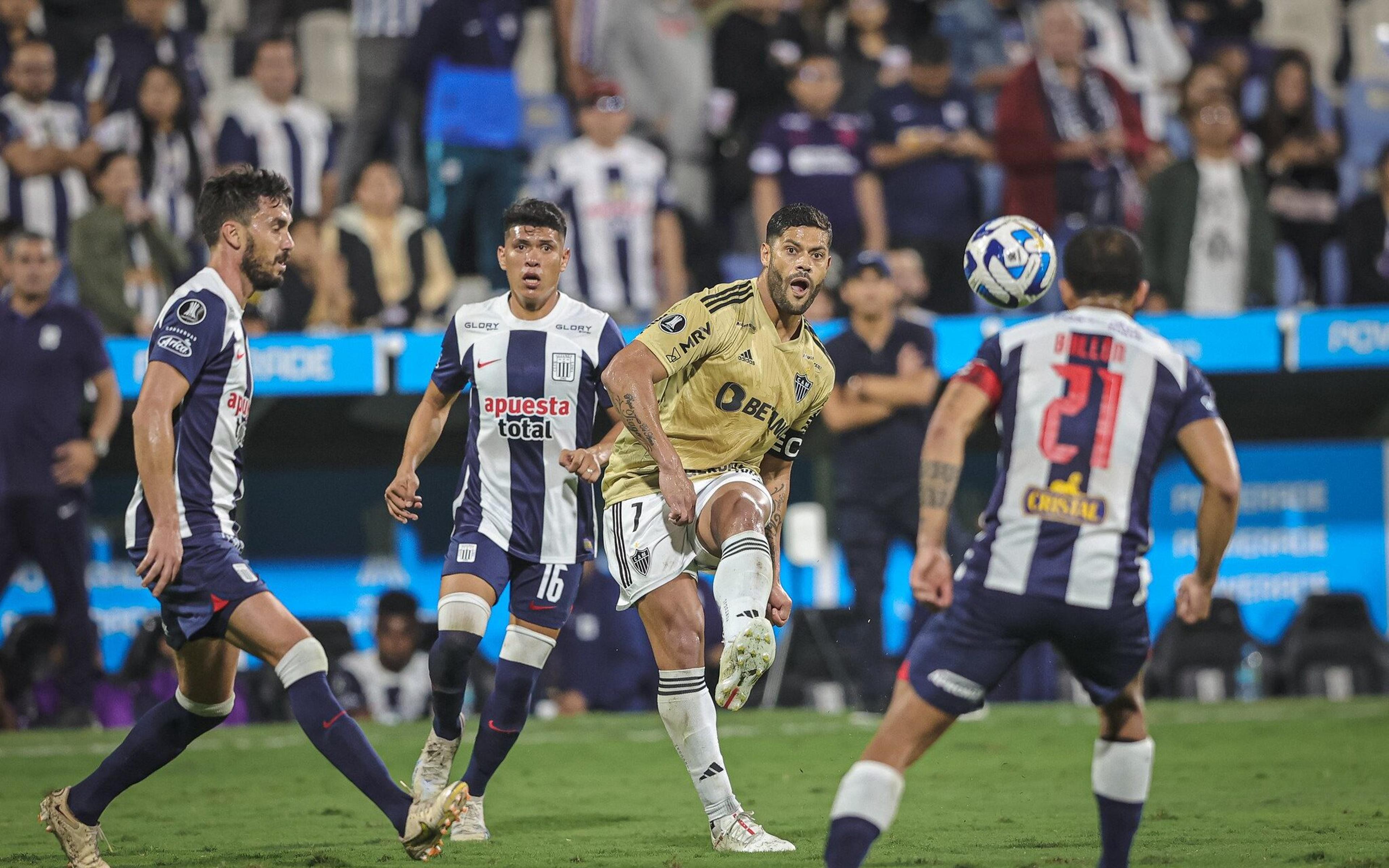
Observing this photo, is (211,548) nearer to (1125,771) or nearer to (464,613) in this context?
(464,613)

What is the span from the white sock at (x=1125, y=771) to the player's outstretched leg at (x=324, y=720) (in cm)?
212

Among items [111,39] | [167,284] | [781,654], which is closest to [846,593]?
[781,654]

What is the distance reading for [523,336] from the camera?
707 cm

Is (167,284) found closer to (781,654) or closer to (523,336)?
(781,654)

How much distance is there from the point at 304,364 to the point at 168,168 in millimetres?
2442

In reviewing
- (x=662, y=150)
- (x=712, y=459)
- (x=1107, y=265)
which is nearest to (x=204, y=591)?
(x=712, y=459)

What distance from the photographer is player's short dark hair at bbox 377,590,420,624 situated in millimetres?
11562

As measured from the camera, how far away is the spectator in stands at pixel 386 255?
12.3 metres

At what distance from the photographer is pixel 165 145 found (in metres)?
12.9

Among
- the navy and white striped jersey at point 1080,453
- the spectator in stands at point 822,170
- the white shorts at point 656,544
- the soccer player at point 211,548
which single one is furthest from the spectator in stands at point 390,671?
the navy and white striped jersey at point 1080,453

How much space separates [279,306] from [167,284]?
82 centimetres

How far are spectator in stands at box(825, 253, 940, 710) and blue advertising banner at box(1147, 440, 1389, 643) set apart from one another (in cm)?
259

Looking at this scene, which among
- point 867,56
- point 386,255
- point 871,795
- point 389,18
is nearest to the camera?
point 871,795

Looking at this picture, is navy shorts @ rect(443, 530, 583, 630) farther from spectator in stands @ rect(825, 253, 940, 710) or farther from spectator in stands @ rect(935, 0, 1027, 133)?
spectator in stands @ rect(935, 0, 1027, 133)
